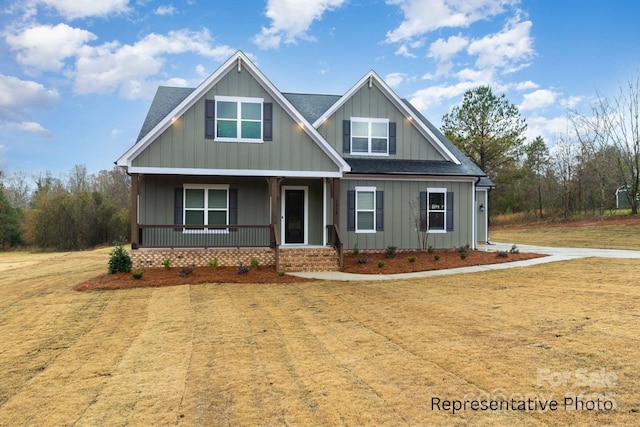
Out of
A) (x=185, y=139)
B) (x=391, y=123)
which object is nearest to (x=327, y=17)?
(x=391, y=123)

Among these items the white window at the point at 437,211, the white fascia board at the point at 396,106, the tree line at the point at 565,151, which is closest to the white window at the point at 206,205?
the white fascia board at the point at 396,106

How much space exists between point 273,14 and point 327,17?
389 cm

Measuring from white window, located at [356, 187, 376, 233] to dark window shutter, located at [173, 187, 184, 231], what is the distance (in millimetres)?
6756

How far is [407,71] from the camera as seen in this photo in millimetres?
24047

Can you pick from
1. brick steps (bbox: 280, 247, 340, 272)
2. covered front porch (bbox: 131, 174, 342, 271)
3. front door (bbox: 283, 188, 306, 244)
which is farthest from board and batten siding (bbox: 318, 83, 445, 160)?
brick steps (bbox: 280, 247, 340, 272)

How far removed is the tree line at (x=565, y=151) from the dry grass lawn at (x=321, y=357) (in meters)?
26.8

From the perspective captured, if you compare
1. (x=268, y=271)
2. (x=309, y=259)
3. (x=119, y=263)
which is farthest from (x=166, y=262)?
(x=309, y=259)

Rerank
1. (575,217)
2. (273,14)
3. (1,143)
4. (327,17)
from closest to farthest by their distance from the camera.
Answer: (273,14) → (327,17) → (575,217) → (1,143)

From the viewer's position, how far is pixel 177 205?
13.9m

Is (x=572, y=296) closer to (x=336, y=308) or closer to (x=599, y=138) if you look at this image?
(x=336, y=308)

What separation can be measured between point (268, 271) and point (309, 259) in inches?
61.3

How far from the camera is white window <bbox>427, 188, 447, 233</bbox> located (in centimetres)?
1616

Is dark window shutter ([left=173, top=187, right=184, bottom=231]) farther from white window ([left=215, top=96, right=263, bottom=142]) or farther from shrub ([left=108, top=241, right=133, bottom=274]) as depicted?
white window ([left=215, top=96, right=263, bottom=142])

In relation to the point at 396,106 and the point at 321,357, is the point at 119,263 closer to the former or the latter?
the point at 321,357
